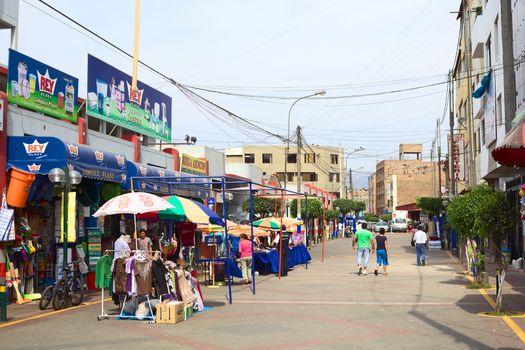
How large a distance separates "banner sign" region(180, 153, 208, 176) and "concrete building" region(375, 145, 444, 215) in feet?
301

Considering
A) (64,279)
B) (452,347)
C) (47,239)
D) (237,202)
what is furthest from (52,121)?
(237,202)

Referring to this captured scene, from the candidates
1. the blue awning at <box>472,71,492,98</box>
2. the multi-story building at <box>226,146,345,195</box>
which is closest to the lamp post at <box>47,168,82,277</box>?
the blue awning at <box>472,71,492,98</box>

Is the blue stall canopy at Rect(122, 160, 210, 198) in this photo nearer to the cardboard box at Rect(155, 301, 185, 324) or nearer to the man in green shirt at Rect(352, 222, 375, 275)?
the cardboard box at Rect(155, 301, 185, 324)

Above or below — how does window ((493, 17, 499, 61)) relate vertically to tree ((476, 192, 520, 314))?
above

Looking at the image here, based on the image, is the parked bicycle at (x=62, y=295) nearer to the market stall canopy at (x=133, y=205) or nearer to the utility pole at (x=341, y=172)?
the market stall canopy at (x=133, y=205)

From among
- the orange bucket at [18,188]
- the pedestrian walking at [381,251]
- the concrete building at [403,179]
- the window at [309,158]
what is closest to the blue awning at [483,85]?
the pedestrian walking at [381,251]

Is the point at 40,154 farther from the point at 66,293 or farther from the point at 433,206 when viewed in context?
the point at 433,206

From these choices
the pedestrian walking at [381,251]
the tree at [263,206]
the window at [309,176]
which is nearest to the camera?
the pedestrian walking at [381,251]

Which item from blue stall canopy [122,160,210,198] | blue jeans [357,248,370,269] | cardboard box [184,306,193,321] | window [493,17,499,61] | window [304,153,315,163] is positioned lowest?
cardboard box [184,306,193,321]

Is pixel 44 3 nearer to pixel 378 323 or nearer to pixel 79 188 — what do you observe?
pixel 79 188

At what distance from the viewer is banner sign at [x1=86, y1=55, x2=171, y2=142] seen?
2123cm

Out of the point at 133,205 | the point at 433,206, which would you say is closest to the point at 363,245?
the point at 133,205

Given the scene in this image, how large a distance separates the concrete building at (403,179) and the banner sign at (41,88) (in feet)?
348

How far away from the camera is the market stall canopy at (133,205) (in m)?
12.5
